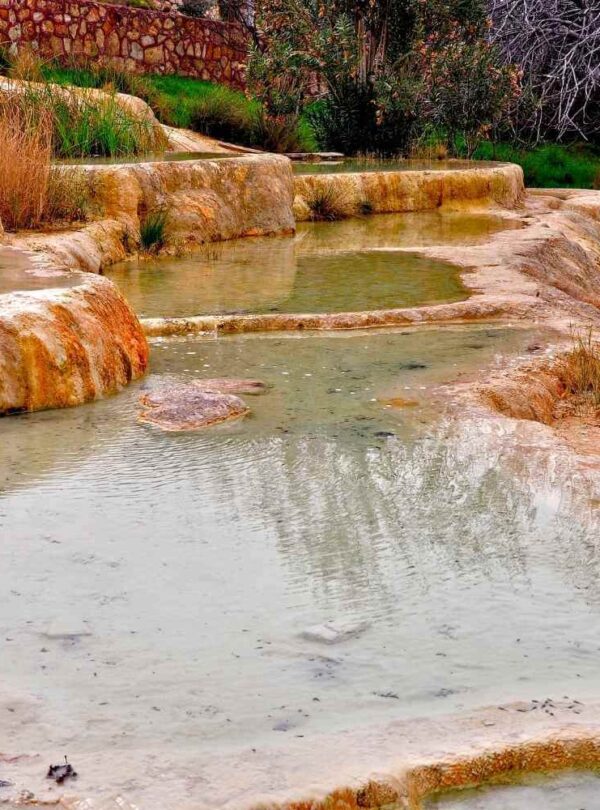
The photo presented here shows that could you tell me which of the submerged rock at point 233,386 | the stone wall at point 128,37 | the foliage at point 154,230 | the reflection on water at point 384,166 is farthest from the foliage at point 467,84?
the submerged rock at point 233,386

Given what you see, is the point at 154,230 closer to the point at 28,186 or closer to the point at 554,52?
the point at 28,186

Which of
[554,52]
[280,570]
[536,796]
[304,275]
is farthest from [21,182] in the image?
[554,52]

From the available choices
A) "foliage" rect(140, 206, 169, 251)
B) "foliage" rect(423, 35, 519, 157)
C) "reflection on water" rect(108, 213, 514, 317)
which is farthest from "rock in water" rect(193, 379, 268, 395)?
"foliage" rect(423, 35, 519, 157)

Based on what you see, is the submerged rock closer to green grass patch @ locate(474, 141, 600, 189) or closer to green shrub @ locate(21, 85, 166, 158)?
green shrub @ locate(21, 85, 166, 158)

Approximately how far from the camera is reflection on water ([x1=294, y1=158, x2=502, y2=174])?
1153 centimetres

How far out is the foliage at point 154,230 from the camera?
329 inches

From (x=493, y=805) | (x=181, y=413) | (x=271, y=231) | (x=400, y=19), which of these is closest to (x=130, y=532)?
(x=181, y=413)

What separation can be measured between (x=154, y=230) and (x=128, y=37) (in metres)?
11.1

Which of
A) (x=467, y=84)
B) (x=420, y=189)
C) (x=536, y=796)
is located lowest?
(x=536, y=796)

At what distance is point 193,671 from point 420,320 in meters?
3.62

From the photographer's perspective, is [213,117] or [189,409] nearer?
[189,409]

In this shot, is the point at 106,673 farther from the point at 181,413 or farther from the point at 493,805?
the point at 181,413

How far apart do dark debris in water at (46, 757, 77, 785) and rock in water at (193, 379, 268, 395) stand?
2474 millimetres

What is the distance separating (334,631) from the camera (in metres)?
2.62
